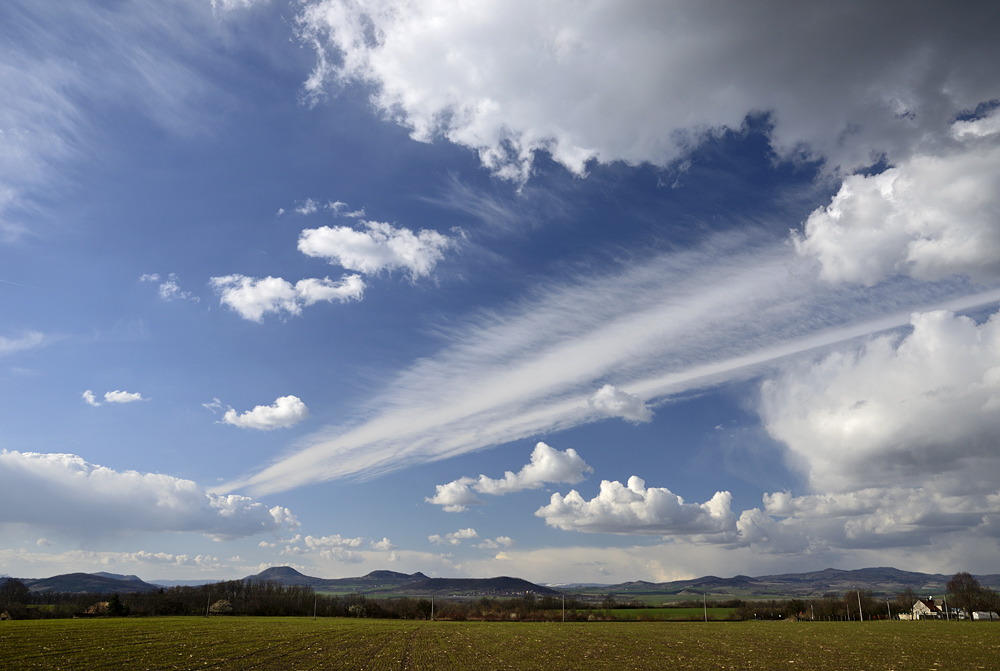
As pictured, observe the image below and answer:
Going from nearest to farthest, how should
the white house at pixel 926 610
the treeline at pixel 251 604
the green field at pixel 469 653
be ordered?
the green field at pixel 469 653
the treeline at pixel 251 604
the white house at pixel 926 610

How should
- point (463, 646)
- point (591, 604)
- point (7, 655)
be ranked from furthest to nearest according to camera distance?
point (591, 604), point (463, 646), point (7, 655)

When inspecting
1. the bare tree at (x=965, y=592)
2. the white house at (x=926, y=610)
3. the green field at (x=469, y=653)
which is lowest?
the white house at (x=926, y=610)

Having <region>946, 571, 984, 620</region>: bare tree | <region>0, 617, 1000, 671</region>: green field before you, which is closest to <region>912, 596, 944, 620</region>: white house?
<region>946, 571, 984, 620</region>: bare tree

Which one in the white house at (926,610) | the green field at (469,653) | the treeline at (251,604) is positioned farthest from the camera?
the white house at (926,610)

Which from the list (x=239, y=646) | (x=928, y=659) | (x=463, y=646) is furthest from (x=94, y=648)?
(x=928, y=659)

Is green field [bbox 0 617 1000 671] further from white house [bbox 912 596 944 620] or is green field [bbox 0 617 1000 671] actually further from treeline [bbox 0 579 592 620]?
white house [bbox 912 596 944 620]

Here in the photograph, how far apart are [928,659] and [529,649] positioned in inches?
1131

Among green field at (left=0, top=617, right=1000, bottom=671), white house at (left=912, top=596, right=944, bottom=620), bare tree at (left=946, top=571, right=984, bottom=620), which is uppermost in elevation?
green field at (left=0, top=617, right=1000, bottom=671)

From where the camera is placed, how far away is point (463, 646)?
164ft

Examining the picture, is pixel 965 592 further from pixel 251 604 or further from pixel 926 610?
pixel 251 604

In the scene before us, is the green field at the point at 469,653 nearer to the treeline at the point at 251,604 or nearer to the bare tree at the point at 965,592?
the treeline at the point at 251,604

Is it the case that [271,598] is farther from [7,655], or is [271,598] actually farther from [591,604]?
[7,655]

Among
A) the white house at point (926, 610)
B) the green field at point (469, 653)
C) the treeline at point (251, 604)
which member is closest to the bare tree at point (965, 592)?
the white house at point (926, 610)

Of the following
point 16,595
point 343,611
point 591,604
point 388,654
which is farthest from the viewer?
point 591,604
